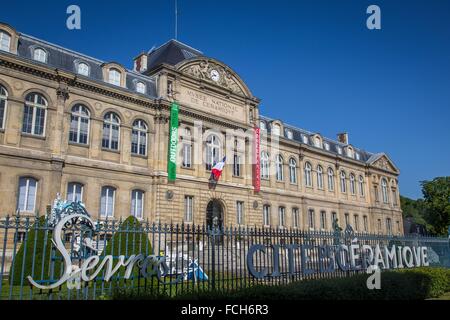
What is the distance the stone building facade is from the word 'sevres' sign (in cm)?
1261

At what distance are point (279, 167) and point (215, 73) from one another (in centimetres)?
1108

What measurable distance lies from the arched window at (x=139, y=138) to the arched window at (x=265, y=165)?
39.0 feet

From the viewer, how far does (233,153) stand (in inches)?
1177

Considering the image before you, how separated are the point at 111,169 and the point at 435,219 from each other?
1733 inches

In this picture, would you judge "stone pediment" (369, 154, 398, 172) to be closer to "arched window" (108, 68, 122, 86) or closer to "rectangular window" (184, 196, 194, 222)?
"rectangular window" (184, 196, 194, 222)

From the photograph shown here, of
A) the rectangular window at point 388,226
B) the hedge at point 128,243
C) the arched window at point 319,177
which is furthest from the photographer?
the rectangular window at point 388,226

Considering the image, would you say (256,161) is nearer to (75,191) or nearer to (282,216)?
(282,216)

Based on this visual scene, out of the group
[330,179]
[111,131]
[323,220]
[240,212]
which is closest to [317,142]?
[330,179]

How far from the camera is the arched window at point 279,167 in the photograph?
3491 centimetres

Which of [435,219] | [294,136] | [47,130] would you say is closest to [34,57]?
[47,130]

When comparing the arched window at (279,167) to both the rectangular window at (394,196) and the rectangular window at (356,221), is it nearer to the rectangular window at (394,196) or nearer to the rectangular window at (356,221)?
the rectangular window at (356,221)

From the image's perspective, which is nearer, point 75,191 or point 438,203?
point 75,191

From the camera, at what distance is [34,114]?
2070cm

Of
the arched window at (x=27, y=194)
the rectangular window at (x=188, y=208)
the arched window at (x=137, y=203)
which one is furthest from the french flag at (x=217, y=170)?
the arched window at (x=27, y=194)
